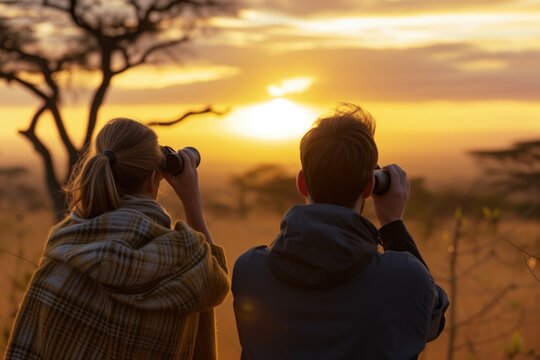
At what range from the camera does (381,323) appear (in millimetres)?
1979

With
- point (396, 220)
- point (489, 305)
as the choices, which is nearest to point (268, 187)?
point (489, 305)

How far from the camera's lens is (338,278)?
1987 millimetres

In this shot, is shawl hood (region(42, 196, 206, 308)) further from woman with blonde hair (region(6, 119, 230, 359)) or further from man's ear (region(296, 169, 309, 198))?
man's ear (region(296, 169, 309, 198))

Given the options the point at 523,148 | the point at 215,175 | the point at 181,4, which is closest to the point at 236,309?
the point at 181,4

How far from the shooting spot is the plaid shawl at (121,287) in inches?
90.2

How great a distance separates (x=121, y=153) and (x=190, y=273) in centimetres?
34

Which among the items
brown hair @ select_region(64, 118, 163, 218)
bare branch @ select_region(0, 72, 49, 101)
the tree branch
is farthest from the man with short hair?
bare branch @ select_region(0, 72, 49, 101)

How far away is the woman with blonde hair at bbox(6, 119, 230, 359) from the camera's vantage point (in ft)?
7.53

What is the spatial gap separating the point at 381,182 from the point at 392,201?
5cm

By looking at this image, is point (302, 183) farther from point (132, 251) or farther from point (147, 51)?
point (147, 51)

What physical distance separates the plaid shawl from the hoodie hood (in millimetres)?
380

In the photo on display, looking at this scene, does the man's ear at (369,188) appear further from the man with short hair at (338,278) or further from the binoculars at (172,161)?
the binoculars at (172,161)

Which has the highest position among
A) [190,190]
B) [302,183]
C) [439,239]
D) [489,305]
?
[302,183]

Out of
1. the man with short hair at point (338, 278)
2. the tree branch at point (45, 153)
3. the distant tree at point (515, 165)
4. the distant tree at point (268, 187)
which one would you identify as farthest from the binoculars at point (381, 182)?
the distant tree at point (268, 187)
